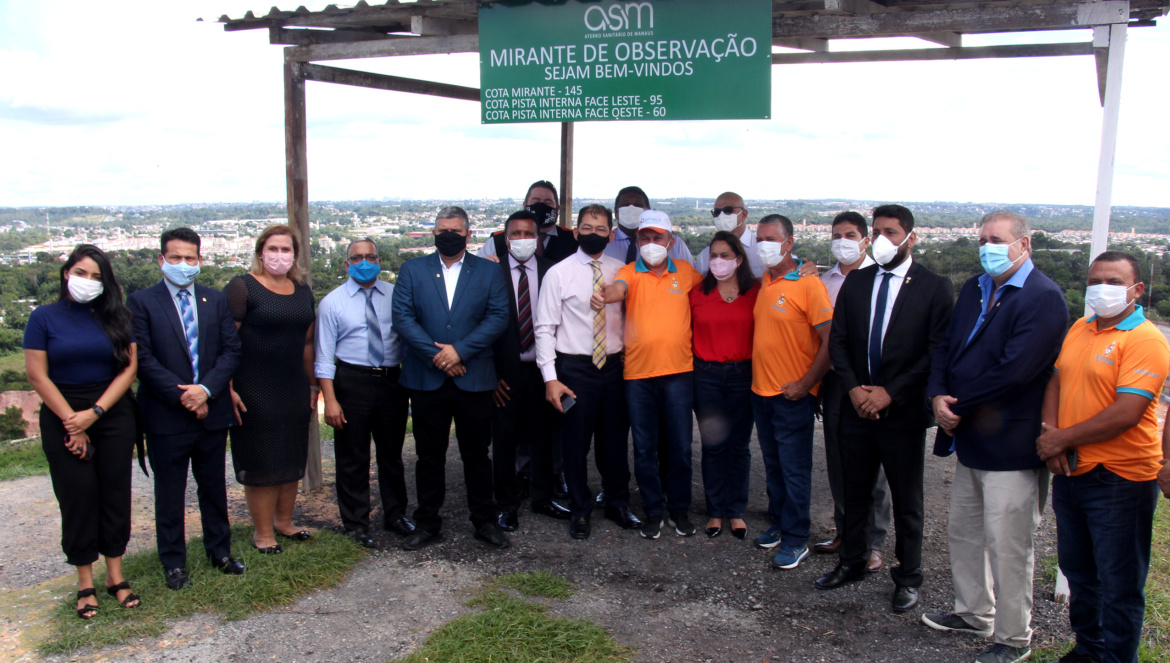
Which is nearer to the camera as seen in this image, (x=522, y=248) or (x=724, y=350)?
(x=724, y=350)

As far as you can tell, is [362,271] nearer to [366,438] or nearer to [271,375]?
[271,375]

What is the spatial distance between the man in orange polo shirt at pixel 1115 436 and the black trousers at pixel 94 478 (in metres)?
4.69

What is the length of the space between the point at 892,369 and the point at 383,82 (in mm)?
4869

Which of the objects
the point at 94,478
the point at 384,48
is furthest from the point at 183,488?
the point at 384,48

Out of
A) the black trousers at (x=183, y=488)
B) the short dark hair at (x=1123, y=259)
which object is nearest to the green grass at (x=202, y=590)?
the black trousers at (x=183, y=488)

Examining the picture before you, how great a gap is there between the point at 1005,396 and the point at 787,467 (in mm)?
1513

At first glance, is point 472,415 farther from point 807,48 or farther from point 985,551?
point 807,48

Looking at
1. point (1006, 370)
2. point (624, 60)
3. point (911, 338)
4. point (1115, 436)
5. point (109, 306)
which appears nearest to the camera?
point (1115, 436)

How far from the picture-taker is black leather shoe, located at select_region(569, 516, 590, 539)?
523cm

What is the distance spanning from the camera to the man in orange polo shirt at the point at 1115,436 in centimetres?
321

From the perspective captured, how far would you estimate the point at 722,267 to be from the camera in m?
4.90

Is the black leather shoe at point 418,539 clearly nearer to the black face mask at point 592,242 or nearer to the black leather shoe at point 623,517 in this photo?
the black leather shoe at point 623,517

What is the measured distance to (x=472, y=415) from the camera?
4.95m

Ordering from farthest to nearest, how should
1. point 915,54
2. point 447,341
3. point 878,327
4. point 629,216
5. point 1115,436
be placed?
1. point 915,54
2. point 629,216
3. point 447,341
4. point 878,327
5. point 1115,436
